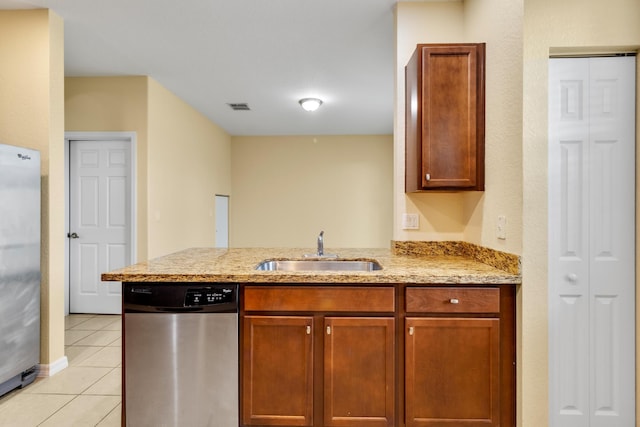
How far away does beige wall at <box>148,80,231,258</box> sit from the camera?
425 centimetres

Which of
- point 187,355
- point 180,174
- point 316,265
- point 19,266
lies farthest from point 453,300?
point 180,174

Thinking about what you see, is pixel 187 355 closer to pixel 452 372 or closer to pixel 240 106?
pixel 452 372

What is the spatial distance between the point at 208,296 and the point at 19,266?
1.63m

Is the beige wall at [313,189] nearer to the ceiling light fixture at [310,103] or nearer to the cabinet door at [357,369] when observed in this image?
the ceiling light fixture at [310,103]

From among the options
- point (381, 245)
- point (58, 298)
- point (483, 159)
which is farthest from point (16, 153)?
point (381, 245)

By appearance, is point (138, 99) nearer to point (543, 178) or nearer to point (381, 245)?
point (543, 178)

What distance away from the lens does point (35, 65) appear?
283 cm

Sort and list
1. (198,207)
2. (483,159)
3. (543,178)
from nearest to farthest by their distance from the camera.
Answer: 1. (543,178)
2. (483,159)
3. (198,207)

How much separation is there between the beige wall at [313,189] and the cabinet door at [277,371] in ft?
17.8

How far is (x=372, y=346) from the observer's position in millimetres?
1859

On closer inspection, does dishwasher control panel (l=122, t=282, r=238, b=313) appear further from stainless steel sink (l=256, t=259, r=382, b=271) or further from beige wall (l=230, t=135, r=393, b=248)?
beige wall (l=230, t=135, r=393, b=248)

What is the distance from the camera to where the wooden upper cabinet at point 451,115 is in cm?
218

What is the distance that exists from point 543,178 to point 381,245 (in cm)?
563

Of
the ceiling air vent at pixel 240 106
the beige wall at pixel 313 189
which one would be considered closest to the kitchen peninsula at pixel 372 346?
the ceiling air vent at pixel 240 106
